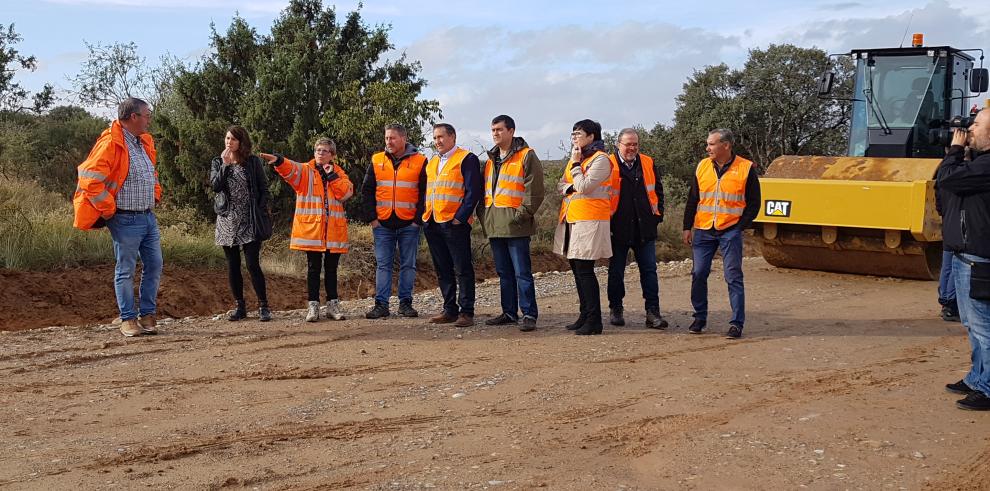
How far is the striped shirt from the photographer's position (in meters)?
8.56

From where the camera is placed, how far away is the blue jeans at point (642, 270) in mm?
9266

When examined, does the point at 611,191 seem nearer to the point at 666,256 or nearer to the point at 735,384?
the point at 735,384

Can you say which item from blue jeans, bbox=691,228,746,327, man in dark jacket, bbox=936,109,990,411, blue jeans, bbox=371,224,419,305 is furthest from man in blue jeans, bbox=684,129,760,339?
blue jeans, bbox=371,224,419,305

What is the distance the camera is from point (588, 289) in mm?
8836

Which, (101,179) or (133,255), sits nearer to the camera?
(101,179)

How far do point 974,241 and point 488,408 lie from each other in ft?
10.6

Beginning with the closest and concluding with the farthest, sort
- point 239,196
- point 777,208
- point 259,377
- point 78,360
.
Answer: point 259,377 → point 78,360 → point 239,196 → point 777,208

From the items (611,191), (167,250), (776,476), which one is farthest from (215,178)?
(776,476)

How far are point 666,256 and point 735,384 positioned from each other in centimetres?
1478

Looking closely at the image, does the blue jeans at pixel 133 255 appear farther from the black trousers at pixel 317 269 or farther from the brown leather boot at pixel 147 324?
the black trousers at pixel 317 269

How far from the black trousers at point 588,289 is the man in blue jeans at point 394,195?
1.82m

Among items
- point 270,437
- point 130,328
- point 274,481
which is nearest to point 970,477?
point 274,481

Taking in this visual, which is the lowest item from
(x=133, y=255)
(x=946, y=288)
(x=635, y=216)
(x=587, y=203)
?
(x=946, y=288)

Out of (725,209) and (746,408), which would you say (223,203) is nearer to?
(725,209)
